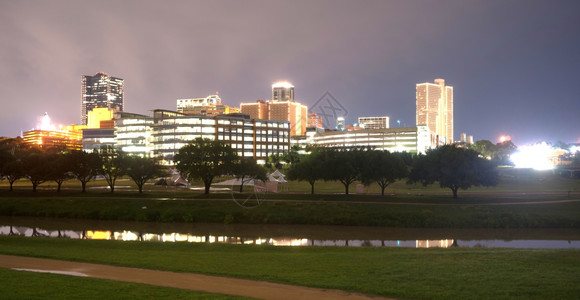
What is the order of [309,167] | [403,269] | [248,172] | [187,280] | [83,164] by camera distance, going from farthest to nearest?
[83,164] < [248,172] < [309,167] < [403,269] < [187,280]

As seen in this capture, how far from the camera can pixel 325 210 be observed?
5900cm

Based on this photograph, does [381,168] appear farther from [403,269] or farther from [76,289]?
[76,289]

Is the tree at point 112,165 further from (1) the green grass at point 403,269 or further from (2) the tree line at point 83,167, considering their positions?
(1) the green grass at point 403,269

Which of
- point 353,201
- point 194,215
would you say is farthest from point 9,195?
point 353,201

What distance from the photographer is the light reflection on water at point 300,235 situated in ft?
142

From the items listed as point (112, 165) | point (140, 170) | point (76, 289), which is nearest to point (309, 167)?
point (140, 170)

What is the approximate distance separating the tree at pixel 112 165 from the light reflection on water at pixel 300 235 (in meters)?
26.3

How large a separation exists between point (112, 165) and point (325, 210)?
46.6 meters

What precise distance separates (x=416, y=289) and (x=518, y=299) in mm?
3495

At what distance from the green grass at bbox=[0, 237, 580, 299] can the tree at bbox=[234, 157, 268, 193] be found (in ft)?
173

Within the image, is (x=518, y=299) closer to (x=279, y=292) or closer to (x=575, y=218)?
(x=279, y=292)

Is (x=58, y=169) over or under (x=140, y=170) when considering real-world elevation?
over

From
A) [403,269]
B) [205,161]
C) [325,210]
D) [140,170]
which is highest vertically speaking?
[205,161]

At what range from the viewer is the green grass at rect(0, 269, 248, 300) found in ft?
52.1
